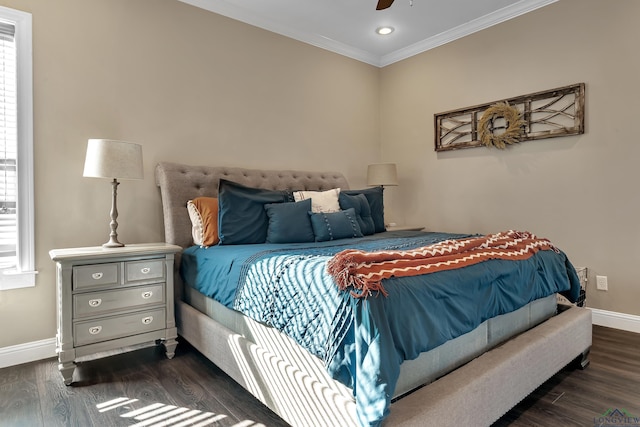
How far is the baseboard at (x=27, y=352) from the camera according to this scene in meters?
2.42

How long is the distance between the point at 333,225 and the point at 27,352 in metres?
2.26

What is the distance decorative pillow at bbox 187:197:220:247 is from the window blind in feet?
3.69

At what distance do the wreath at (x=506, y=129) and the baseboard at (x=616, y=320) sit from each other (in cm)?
166

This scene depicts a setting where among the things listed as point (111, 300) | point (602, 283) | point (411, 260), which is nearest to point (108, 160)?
point (111, 300)

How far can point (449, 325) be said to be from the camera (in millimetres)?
1518

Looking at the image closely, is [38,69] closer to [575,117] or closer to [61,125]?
[61,125]

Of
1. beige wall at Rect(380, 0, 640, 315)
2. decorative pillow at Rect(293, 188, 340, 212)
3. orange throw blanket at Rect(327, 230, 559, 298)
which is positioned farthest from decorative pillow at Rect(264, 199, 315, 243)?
beige wall at Rect(380, 0, 640, 315)

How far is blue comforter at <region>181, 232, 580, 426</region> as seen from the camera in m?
1.25

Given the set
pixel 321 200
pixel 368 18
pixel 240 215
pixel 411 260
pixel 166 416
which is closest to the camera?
pixel 411 260

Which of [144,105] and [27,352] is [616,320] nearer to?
[144,105]

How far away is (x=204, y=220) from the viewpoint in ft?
9.22

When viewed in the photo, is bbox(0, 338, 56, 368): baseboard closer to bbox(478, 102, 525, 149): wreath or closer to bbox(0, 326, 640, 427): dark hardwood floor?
bbox(0, 326, 640, 427): dark hardwood floor

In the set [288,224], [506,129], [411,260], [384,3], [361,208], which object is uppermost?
[384,3]

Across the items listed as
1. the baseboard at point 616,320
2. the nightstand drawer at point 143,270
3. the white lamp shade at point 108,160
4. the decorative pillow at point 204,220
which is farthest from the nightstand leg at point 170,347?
the baseboard at point 616,320
